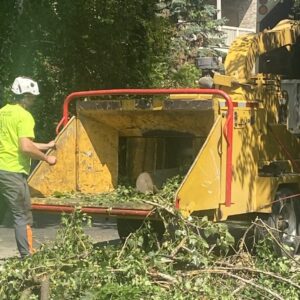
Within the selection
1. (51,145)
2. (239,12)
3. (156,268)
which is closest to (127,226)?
(51,145)

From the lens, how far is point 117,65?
12.1m

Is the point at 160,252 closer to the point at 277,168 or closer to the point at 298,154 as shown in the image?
the point at 277,168

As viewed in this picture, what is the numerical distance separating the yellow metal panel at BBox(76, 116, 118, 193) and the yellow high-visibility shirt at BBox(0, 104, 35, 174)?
0.99m

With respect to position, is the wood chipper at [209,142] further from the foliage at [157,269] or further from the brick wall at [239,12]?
the brick wall at [239,12]

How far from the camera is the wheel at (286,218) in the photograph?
26.4 feet

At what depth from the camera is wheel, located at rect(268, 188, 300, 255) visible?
805cm

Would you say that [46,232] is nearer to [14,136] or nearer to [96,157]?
[96,157]

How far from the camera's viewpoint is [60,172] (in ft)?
25.6

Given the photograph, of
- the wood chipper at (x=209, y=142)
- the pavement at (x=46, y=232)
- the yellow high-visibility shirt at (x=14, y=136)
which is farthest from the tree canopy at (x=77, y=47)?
the yellow high-visibility shirt at (x=14, y=136)

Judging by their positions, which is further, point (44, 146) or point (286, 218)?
point (286, 218)

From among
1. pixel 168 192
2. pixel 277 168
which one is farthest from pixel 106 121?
pixel 277 168

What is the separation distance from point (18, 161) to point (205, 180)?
184cm

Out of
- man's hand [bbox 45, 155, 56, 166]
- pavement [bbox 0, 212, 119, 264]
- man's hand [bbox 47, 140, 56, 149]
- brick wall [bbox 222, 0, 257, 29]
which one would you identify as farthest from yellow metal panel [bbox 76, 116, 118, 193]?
brick wall [bbox 222, 0, 257, 29]

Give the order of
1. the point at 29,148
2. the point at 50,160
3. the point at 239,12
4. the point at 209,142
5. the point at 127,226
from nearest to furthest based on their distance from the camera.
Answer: the point at 209,142, the point at 29,148, the point at 50,160, the point at 127,226, the point at 239,12
